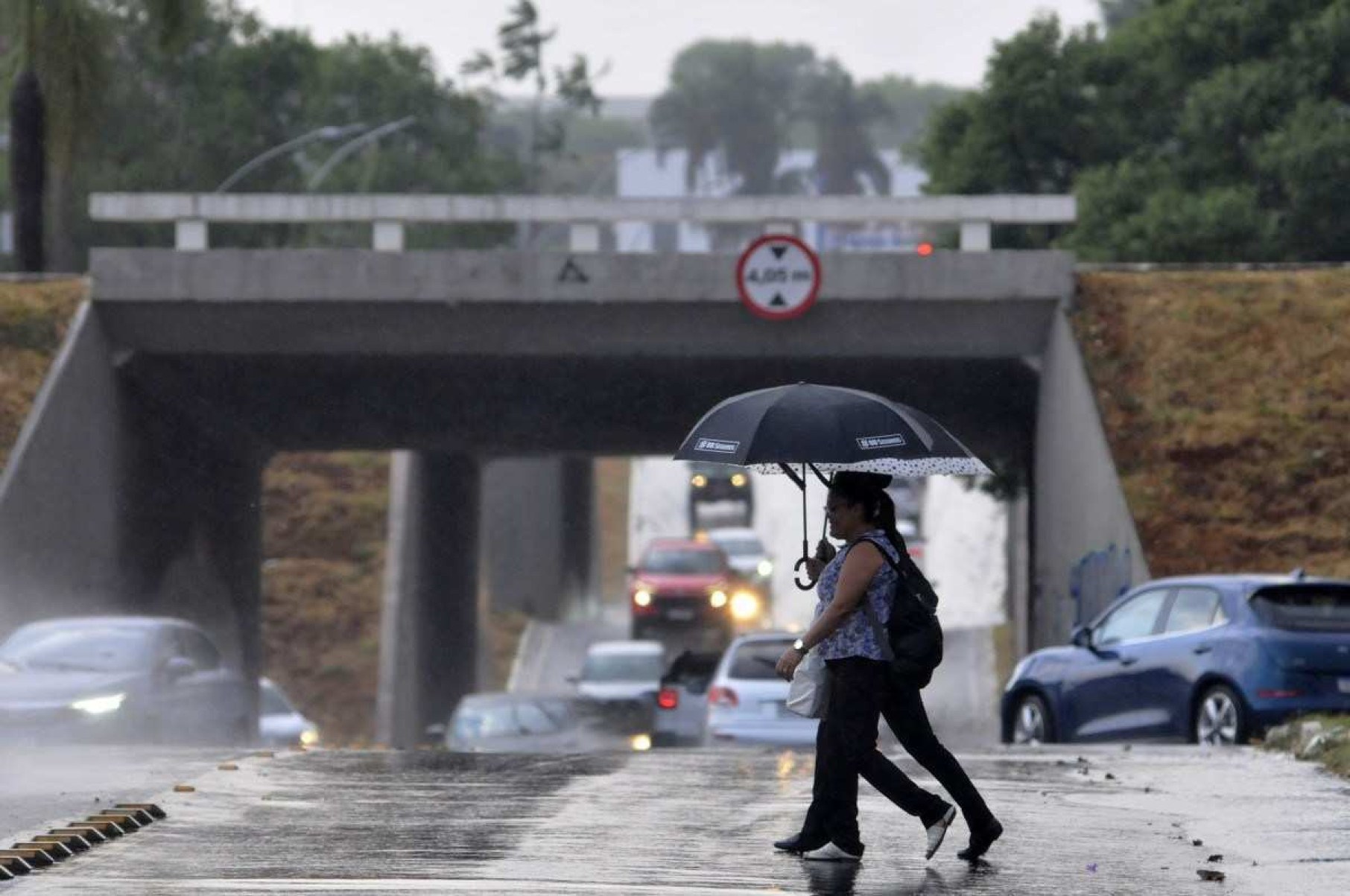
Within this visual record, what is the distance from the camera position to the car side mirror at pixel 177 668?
19922 mm

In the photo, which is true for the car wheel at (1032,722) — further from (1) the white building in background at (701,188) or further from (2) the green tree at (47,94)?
(1) the white building in background at (701,188)

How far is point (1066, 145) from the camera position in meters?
43.6

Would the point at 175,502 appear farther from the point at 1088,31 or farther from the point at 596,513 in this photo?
the point at 596,513

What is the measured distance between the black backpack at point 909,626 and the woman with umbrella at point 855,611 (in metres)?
0.02

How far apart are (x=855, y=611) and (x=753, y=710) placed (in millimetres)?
12264

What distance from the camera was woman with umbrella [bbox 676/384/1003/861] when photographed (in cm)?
1030

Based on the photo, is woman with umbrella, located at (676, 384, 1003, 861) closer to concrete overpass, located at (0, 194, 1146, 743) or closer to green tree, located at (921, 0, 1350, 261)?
concrete overpass, located at (0, 194, 1146, 743)

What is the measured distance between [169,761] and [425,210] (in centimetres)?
1430

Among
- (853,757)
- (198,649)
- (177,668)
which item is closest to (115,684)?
(177,668)

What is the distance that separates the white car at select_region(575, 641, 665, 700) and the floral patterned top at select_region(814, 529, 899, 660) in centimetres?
2648

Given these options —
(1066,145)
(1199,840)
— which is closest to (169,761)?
(1199,840)

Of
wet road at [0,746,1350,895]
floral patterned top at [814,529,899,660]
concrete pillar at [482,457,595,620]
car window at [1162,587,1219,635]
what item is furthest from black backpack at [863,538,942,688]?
concrete pillar at [482,457,595,620]

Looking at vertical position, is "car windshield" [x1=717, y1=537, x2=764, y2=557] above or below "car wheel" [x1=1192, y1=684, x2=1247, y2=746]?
below

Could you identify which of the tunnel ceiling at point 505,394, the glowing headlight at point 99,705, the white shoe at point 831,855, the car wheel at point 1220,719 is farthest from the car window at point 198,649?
A: the white shoe at point 831,855
